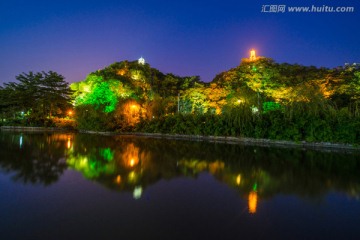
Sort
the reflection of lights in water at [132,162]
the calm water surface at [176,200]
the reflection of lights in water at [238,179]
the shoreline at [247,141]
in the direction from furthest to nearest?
the shoreline at [247,141] → the reflection of lights in water at [132,162] → the reflection of lights in water at [238,179] → the calm water surface at [176,200]

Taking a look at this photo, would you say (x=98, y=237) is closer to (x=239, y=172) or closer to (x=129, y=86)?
(x=239, y=172)

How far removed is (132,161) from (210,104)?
48.7 ft

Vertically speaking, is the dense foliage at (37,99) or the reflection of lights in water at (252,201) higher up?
the dense foliage at (37,99)

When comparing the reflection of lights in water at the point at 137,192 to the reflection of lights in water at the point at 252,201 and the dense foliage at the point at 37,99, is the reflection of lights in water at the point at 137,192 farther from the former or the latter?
the dense foliage at the point at 37,99

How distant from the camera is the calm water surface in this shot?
11.2ft

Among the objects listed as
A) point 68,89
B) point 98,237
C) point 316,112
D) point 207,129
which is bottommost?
point 98,237

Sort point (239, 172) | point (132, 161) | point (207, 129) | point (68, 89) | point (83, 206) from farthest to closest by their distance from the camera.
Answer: point (68, 89) < point (207, 129) < point (132, 161) < point (239, 172) < point (83, 206)

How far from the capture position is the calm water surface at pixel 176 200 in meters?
3.40

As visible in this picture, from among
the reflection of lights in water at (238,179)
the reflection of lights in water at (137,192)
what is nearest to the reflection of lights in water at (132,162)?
the reflection of lights in water at (137,192)

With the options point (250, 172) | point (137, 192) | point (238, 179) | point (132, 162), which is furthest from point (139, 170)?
point (250, 172)

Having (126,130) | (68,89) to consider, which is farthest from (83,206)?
(68,89)

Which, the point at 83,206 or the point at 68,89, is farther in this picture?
the point at 68,89

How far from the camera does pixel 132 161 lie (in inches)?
320

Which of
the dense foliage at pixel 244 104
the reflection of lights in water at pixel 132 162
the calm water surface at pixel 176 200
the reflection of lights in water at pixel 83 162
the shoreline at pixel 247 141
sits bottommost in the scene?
the calm water surface at pixel 176 200
